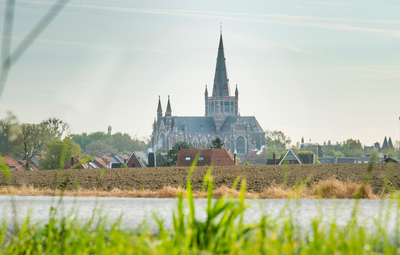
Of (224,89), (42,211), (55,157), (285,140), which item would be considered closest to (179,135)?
(224,89)

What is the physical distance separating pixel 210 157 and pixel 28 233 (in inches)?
1914

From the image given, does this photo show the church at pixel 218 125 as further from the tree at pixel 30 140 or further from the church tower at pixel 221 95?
the tree at pixel 30 140

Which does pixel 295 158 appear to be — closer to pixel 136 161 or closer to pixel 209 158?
pixel 209 158

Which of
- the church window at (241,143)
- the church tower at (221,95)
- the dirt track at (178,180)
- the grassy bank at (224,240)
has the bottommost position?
the dirt track at (178,180)

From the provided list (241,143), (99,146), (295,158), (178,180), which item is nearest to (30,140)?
(295,158)

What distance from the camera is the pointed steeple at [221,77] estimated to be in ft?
426

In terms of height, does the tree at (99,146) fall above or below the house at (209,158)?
above

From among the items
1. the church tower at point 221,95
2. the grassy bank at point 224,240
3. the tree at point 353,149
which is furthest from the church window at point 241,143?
the grassy bank at point 224,240

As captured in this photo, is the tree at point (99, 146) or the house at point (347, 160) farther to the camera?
the tree at point (99, 146)

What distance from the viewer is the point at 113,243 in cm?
295

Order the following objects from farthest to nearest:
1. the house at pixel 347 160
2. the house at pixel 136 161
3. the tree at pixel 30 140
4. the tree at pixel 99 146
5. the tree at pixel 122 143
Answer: the tree at pixel 122 143 < the tree at pixel 99 146 < the house at pixel 347 160 < the house at pixel 136 161 < the tree at pixel 30 140

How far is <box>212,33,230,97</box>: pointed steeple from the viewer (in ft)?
426

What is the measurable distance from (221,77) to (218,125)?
14.8 meters

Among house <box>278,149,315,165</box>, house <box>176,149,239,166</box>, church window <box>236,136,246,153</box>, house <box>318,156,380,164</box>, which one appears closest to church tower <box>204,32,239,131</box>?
church window <box>236,136,246,153</box>
